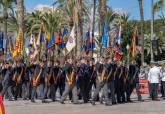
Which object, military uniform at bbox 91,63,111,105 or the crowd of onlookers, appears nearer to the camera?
military uniform at bbox 91,63,111,105

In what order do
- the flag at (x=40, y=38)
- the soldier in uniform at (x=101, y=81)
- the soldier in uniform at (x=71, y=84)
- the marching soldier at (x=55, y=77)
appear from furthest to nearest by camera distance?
1. the flag at (x=40, y=38)
2. the marching soldier at (x=55, y=77)
3. the soldier in uniform at (x=71, y=84)
4. the soldier in uniform at (x=101, y=81)

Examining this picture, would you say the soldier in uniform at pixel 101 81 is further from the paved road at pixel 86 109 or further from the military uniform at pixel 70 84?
the military uniform at pixel 70 84

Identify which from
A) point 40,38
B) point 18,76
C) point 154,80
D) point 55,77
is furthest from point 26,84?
point 40,38

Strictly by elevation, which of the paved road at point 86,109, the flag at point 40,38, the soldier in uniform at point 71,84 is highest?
the flag at point 40,38

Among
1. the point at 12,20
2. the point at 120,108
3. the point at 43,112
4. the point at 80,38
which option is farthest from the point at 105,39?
the point at 12,20

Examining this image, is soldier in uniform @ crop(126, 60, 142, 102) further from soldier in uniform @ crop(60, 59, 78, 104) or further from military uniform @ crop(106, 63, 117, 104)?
soldier in uniform @ crop(60, 59, 78, 104)

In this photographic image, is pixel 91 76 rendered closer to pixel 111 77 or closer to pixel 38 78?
pixel 111 77

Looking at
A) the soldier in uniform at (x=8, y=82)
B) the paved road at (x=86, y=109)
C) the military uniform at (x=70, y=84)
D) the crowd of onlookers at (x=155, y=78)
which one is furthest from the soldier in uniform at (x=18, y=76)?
the crowd of onlookers at (x=155, y=78)

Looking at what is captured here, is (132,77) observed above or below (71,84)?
above

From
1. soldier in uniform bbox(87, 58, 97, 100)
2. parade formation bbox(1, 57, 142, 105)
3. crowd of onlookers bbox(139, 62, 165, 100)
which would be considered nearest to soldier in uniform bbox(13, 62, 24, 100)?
parade formation bbox(1, 57, 142, 105)

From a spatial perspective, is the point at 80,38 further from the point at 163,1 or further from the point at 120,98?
the point at 163,1

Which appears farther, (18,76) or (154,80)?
(18,76)

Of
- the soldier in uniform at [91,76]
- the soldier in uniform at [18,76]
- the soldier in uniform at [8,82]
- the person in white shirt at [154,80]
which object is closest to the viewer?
the soldier in uniform at [91,76]

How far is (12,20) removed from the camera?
206ft
